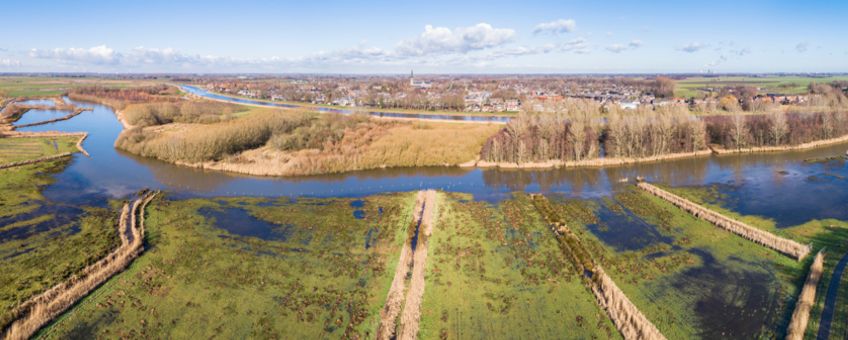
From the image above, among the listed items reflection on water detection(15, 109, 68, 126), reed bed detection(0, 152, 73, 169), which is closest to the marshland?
reed bed detection(0, 152, 73, 169)

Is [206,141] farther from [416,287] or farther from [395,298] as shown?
[395,298]

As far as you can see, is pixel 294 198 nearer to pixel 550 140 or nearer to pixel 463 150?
pixel 463 150

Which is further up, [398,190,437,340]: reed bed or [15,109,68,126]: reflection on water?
[15,109,68,126]: reflection on water

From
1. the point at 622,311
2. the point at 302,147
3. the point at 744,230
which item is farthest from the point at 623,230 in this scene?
Result: the point at 302,147

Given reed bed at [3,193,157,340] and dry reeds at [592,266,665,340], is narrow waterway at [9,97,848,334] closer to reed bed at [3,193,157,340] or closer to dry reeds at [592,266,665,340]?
dry reeds at [592,266,665,340]

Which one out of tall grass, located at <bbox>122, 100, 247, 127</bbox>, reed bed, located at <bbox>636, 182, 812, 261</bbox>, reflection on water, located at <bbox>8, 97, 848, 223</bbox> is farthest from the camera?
tall grass, located at <bbox>122, 100, 247, 127</bbox>

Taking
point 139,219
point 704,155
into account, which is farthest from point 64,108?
point 704,155

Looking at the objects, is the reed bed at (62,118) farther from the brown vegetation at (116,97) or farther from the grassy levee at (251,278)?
the grassy levee at (251,278)
